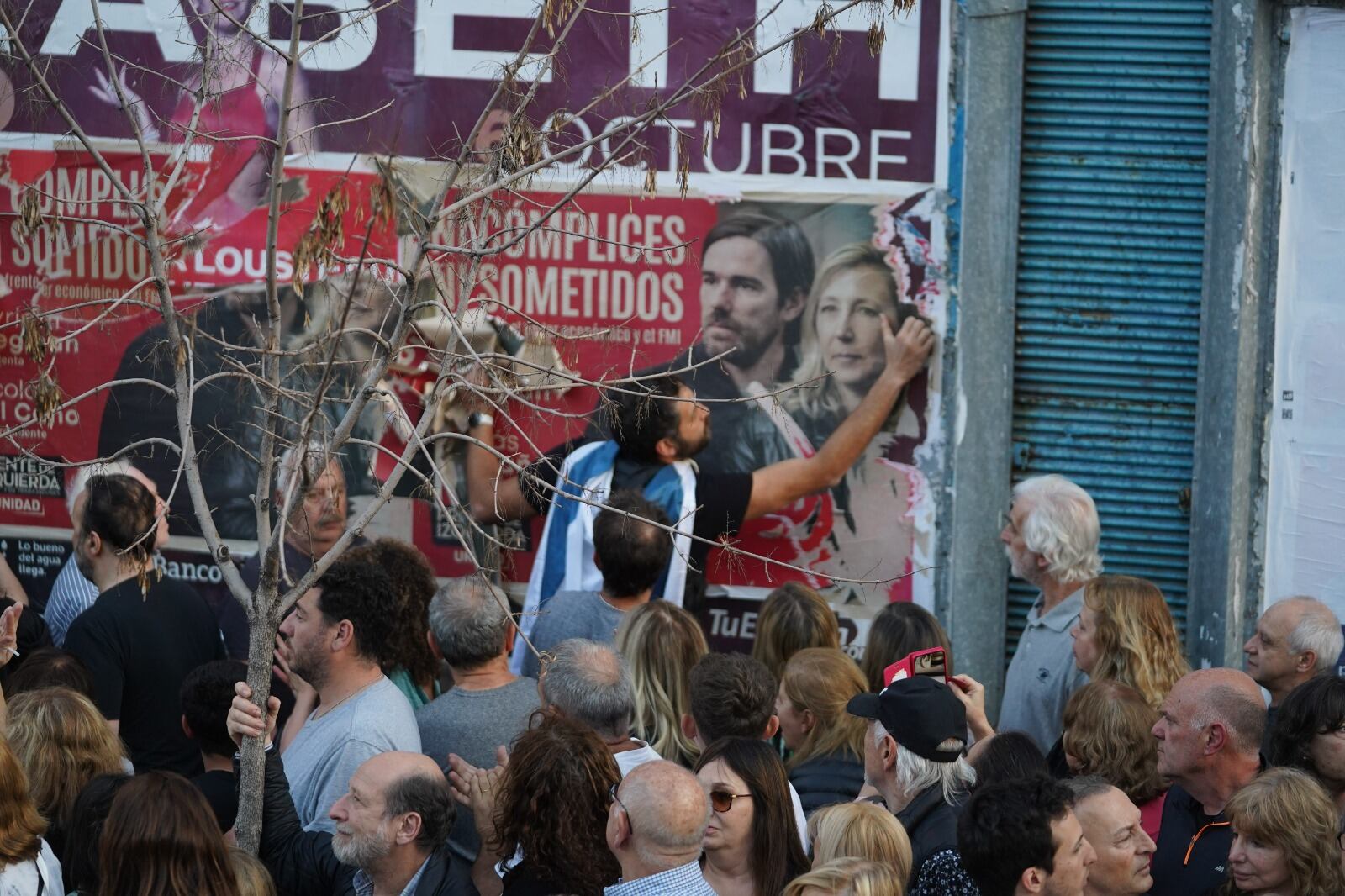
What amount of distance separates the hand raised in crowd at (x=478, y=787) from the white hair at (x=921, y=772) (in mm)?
1121

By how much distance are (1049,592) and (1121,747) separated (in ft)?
4.23

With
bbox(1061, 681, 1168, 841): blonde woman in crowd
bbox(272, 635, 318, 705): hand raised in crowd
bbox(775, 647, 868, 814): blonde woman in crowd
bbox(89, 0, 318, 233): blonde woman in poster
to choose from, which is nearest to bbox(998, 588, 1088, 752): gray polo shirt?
bbox(1061, 681, 1168, 841): blonde woman in crowd

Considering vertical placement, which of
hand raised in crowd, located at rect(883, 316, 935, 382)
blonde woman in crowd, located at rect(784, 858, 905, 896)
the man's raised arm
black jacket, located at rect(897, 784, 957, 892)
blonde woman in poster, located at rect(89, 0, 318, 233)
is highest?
blonde woman in poster, located at rect(89, 0, 318, 233)

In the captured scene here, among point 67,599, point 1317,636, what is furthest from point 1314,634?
point 67,599

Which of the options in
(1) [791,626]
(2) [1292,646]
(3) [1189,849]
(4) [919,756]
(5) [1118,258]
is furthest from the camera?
(5) [1118,258]

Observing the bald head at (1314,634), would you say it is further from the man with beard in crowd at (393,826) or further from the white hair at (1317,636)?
the man with beard in crowd at (393,826)

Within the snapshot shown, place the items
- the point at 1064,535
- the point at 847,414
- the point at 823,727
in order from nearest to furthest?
the point at 823,727, the point at 1064,535, the point at 847,414

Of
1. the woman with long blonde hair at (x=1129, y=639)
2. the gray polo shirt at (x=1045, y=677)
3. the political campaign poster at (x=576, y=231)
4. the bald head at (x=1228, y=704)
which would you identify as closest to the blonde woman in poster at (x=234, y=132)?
the political campaign poster at (x=576, y=231)

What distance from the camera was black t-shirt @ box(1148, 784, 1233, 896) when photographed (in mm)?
4496

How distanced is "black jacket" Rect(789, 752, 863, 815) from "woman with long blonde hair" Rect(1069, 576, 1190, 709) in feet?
3.05

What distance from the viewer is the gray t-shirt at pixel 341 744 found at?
4.78 m

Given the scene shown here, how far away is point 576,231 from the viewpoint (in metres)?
6.84

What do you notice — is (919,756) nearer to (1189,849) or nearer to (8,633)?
(1189,849)

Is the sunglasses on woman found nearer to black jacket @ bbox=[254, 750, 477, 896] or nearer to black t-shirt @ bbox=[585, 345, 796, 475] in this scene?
black jacket @ bbox=[254, 750, 477, 896]
